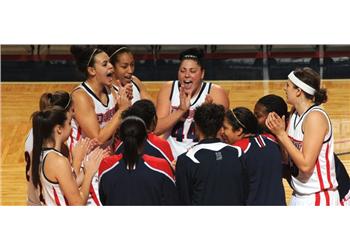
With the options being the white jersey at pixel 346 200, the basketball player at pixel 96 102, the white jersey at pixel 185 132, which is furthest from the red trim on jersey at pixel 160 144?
the white jersey at pixel 346 200

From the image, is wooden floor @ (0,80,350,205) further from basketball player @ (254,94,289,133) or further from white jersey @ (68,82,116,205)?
basketball player @ (254,94,289,133)

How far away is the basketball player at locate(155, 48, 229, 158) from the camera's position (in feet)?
17.8

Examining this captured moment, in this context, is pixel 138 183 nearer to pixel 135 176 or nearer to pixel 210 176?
pixel 135 176

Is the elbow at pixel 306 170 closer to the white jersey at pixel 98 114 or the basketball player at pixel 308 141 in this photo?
the basketball player at pixel 308 141

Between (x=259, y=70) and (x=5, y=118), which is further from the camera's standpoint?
(x=259, y=70)

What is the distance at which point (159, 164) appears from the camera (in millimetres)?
4266

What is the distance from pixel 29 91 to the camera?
11859 mm

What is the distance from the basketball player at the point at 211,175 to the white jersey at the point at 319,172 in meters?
0.51

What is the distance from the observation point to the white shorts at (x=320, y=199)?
470 cm
